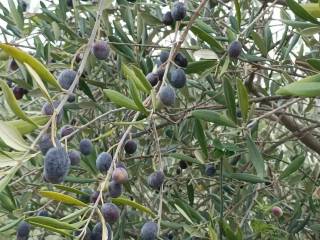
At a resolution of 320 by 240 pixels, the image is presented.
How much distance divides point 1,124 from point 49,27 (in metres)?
1.00

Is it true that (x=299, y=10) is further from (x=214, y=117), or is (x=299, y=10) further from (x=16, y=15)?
(x=16, y=15)

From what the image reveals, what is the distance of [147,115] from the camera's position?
3.26ft

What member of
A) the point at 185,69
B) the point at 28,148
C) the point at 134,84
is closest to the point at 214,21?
the point at 185,69

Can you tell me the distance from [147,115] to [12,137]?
26 cm

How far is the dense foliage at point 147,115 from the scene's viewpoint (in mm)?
864

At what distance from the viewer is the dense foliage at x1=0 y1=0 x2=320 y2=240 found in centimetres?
86

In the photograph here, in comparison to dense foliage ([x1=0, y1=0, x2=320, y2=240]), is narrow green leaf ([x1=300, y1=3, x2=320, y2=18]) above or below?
above

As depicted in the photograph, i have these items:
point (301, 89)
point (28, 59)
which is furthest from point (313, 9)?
point (28, 59)

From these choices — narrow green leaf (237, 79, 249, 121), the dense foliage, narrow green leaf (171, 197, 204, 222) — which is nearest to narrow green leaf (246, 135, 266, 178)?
the dense foliage

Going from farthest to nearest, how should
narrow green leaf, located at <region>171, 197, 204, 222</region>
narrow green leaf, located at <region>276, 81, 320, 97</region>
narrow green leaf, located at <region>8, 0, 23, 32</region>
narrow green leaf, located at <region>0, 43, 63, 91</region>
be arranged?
1. narrow green leaf, located at <region>8, 0, 23, 32</region>
2. narrow green leaf, located at <region>171, 197, 204, 222</region>
3. narrow green leaf, located at <region>276, 81, 320, 97</region>
4. narrow green leaf, located at <region>0, 43, 63, 91</region>

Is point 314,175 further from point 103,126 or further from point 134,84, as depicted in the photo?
point 134,84

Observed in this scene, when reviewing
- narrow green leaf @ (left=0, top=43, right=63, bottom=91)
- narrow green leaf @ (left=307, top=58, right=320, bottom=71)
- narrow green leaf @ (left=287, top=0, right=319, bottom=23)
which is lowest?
narrow green leaf @ (left=307, top=58, right=320, bottom=71)

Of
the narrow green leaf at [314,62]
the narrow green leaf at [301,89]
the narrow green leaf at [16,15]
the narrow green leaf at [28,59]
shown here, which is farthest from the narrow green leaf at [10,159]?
the narrow green leaf at [16,15]

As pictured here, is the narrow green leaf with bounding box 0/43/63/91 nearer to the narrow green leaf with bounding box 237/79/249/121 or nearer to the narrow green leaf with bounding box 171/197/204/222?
the narrow green leaf with bounding box 237/79/249/121
